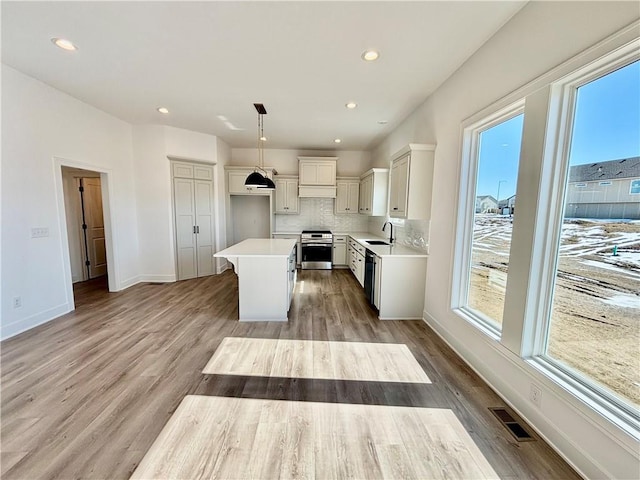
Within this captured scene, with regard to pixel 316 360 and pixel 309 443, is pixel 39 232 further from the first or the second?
pixel 309 443

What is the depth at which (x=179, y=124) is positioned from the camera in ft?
15.4

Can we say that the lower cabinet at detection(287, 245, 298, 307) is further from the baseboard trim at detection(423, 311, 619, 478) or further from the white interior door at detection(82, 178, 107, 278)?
the white interior door at detection(82, 178, 107, 278)

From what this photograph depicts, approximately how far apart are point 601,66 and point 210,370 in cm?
350

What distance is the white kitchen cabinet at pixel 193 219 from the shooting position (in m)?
5.07

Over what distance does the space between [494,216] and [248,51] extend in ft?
9.15

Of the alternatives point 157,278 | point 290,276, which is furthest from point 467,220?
point 157,278

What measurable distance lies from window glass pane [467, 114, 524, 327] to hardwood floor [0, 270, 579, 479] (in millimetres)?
690

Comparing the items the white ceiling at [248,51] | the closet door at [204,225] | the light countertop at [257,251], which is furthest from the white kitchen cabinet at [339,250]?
the white ceiling at [248,51]

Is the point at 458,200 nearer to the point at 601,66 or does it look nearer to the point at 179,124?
the point at 601,66

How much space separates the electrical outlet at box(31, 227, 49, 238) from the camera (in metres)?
3.12

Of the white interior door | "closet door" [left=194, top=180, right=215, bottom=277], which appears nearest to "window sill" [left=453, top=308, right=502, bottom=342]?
"closet door" [left=194, top=180, right=215, bottom=277]

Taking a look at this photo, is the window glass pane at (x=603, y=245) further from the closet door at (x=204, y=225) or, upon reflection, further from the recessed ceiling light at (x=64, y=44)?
the closet door at (x=204, y=225)

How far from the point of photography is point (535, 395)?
68.1 inches

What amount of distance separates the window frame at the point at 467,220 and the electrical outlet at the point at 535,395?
0.54 metres
